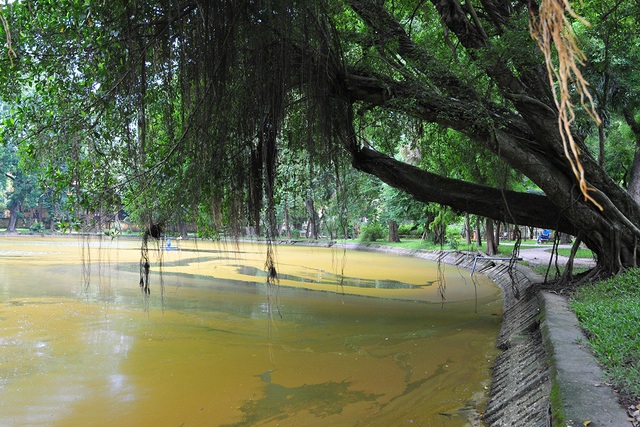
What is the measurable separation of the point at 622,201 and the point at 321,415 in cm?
588

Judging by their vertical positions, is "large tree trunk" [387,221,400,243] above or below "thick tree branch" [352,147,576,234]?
below

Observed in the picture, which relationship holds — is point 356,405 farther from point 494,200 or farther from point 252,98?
point 494,200

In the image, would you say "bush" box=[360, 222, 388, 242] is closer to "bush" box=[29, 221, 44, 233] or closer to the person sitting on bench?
the person sitting on bench

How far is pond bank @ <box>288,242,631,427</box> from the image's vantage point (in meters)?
3.04

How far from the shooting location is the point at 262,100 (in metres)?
4.35

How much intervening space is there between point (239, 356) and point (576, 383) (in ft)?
14.0

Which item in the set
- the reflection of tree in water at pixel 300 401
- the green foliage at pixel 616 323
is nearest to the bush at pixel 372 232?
the green foliage at pixel 616 323

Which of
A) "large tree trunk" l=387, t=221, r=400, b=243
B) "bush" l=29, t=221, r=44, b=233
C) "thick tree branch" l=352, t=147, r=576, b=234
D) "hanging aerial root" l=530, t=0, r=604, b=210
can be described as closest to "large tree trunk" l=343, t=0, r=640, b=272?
"thick tree branch" l=352, t=147, r=576, b=234

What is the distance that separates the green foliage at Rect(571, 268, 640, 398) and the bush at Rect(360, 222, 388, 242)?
2596 centimetres

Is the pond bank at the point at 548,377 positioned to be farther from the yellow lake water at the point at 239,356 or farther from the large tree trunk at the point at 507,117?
the large tree trunk at the point at 507,117

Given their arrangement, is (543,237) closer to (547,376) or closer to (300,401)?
(300,401)

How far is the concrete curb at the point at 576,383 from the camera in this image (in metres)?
2.90

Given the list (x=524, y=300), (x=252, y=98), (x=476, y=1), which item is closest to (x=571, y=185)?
(x=524, y=300)

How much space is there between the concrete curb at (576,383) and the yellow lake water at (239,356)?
3.29ft
